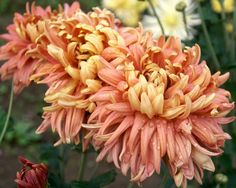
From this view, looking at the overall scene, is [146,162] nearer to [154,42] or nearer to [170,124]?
[170,124]

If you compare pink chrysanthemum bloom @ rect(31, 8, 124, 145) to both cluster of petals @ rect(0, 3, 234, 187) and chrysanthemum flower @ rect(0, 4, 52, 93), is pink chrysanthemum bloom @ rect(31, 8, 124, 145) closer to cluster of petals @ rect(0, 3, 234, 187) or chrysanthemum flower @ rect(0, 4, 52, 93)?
cluster of petals @ rect(0, 3, 234, 187)

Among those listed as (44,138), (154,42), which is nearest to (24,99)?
(44,138)

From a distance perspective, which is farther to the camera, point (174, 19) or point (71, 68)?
point (174, 19)

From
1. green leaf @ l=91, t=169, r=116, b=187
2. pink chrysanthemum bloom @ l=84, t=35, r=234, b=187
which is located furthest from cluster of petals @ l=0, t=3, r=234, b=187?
green leaf @ l=91, t=169, r=116, b=187

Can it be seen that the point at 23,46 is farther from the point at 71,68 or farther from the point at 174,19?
the point at 174,19

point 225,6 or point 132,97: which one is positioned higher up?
point 132,97

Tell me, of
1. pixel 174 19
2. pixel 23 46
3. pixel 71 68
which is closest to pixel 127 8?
pixel 174 19

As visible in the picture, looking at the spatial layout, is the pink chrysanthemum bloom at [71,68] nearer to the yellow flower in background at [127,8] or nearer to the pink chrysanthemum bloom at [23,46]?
the pink chrysanthemum bloom at [23,46]
